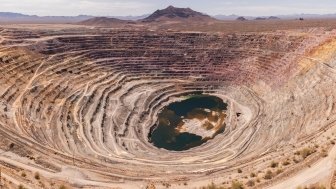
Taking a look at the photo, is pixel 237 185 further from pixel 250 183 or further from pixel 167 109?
pixel 167 109

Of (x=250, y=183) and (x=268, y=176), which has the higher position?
(x=268, y=176)

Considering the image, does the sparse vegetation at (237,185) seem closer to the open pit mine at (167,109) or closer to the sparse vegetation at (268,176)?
the open pit mine at (167,109)

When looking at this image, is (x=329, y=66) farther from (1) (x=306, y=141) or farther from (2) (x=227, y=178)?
(2) (x=227, y=178)

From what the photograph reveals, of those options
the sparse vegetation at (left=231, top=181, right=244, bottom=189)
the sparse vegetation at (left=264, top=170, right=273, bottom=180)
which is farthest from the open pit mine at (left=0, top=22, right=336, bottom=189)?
the sparse vegetation at (left=231, top=181, right=244, bottom=189)

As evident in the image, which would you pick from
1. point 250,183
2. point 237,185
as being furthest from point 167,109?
point 237,185

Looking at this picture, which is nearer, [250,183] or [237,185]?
[237,185]

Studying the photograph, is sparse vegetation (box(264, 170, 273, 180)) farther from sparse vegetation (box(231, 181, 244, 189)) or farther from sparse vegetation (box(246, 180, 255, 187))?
sparse vegetation (box(231, 181, 244, 189))

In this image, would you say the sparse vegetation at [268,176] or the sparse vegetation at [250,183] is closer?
the sparse vegetation at [250,183]

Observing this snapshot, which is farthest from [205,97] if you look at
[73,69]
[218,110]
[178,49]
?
[73,69]

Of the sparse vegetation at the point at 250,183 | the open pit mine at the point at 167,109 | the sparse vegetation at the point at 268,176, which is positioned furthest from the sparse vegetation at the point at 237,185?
the sparse vegetation at the point at 268,176
